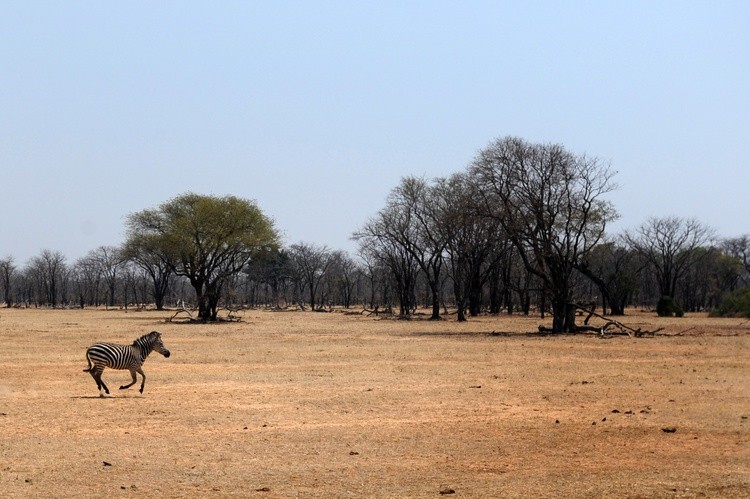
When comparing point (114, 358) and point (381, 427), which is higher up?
point (114, 358)

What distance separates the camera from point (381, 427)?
47.9ft

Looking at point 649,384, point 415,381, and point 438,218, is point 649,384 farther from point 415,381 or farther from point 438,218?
point 438,218

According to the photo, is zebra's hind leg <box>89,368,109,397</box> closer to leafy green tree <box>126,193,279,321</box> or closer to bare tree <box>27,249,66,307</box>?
leafy green tree <box>126,193,279,321</box>

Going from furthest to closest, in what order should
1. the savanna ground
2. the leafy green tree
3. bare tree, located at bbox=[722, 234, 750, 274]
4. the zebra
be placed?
bare tree, located at bbox=[722, 234, 750, 274], the leafy green tree, the zebra, the savanna ground

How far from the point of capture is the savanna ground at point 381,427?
1045 cm

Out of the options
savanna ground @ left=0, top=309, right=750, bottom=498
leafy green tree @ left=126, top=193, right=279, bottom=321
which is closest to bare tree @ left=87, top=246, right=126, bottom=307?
leafy green tree @ left=126, top=193, right=279, bottom=321

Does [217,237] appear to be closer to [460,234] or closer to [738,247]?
[460,234]

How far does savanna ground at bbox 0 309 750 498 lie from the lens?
10445 millimetres

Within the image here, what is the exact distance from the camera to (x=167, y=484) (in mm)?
10375

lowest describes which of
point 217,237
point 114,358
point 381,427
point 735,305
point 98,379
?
point 381,427

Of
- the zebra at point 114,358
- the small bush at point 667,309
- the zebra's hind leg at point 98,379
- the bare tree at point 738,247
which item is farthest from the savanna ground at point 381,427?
the bare tree at point 738,247

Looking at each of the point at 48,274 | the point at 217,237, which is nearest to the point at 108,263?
the point at 48,274

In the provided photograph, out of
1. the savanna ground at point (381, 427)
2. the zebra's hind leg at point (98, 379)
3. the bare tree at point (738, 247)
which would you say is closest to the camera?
the savanna ground at point (381, 427)

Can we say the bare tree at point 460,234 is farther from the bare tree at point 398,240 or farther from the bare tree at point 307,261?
the bare tree at point 307,261
